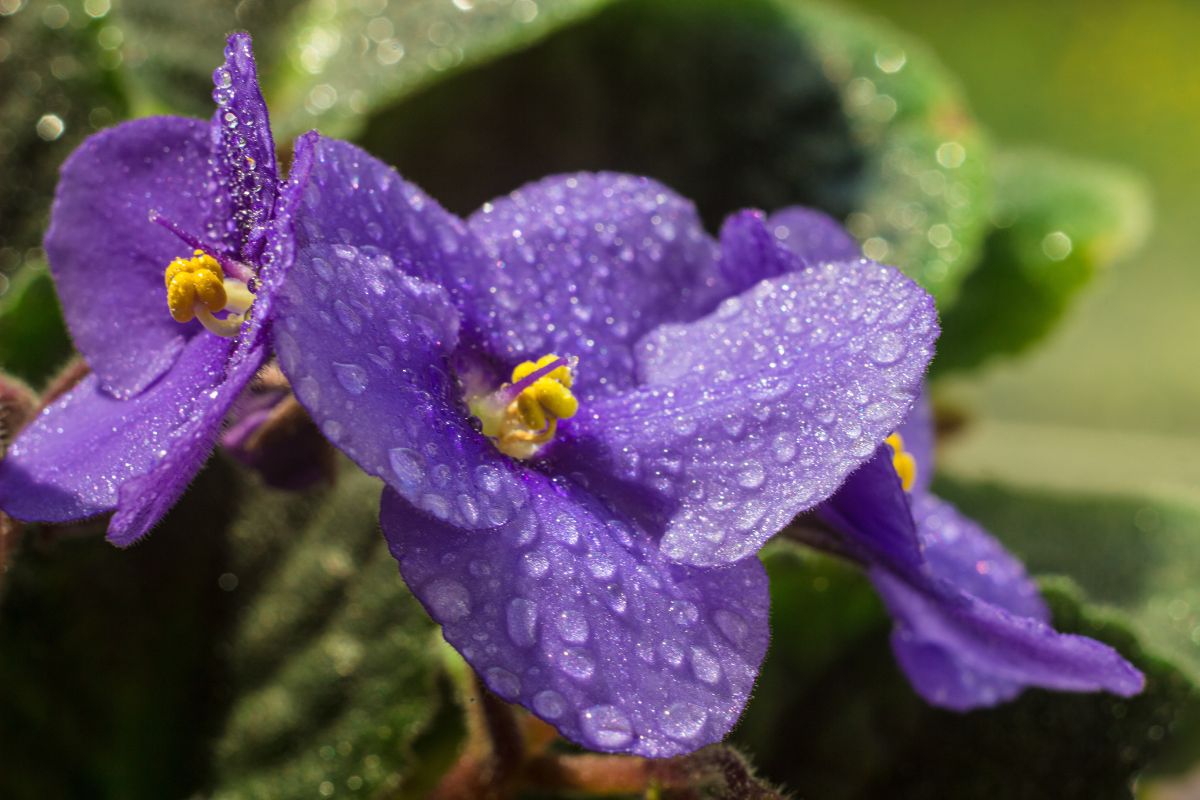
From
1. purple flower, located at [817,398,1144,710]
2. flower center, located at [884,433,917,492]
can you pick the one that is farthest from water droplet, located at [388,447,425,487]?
flower center, located at [884,433,917,492]

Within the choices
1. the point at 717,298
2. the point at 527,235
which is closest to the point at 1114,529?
the point at 717,298

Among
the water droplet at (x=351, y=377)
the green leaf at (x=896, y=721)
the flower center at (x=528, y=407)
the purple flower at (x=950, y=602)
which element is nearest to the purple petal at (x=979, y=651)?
the purple flower at (x=950, y=602)

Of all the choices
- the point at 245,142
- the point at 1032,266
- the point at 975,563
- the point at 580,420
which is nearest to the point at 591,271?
the point at 580,420

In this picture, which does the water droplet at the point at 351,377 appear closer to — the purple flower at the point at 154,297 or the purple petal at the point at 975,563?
→ the purple flower at the point at 154,297

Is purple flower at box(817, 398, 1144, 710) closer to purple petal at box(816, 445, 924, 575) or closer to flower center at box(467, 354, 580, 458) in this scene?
purple petal at box(816, 445, 924, 575)

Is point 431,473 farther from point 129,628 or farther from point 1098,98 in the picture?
point 1098,98

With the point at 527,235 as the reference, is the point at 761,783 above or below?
below
